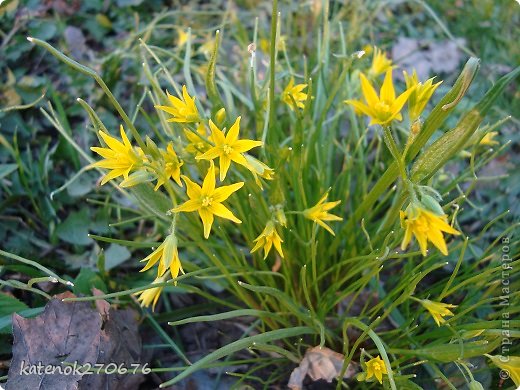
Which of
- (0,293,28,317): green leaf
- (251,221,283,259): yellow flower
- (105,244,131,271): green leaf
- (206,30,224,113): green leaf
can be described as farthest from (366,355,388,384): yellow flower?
(0,293,28,317): green leaf

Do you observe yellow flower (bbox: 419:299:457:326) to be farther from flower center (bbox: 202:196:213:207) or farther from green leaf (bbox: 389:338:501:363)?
flower center (bbox: 202:196:213:207)

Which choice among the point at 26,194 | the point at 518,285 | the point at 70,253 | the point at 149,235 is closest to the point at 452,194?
the point at 518,285

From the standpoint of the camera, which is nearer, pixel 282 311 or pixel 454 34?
pixel 282 311

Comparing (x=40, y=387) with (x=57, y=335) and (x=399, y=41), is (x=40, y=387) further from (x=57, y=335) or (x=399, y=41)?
(x=399, y=41)

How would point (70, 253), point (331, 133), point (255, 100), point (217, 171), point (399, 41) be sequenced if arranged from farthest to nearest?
1. point (399, 41)
2. point (70, 253)
3. point (331, 133)
4. point (255, 100)
5. point (217, 171)

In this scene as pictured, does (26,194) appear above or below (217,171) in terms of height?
below

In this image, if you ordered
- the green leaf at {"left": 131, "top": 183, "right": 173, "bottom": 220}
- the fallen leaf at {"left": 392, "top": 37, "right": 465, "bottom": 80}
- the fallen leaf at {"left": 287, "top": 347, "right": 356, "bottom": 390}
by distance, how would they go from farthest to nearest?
1. the fallen leaf at {"left": 392, "top": 37, "right": 465, "bottom": 80}
2. the fallen leaf at {"left": 287, "top": 347, "right": 356, "bottom": 390}
3. the green leaf at {"left": 131, "top": 183, "right": 173, "bottom": 220}

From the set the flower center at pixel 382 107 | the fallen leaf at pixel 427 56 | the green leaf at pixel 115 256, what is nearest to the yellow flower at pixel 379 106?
the flower center at pixel 382 107
